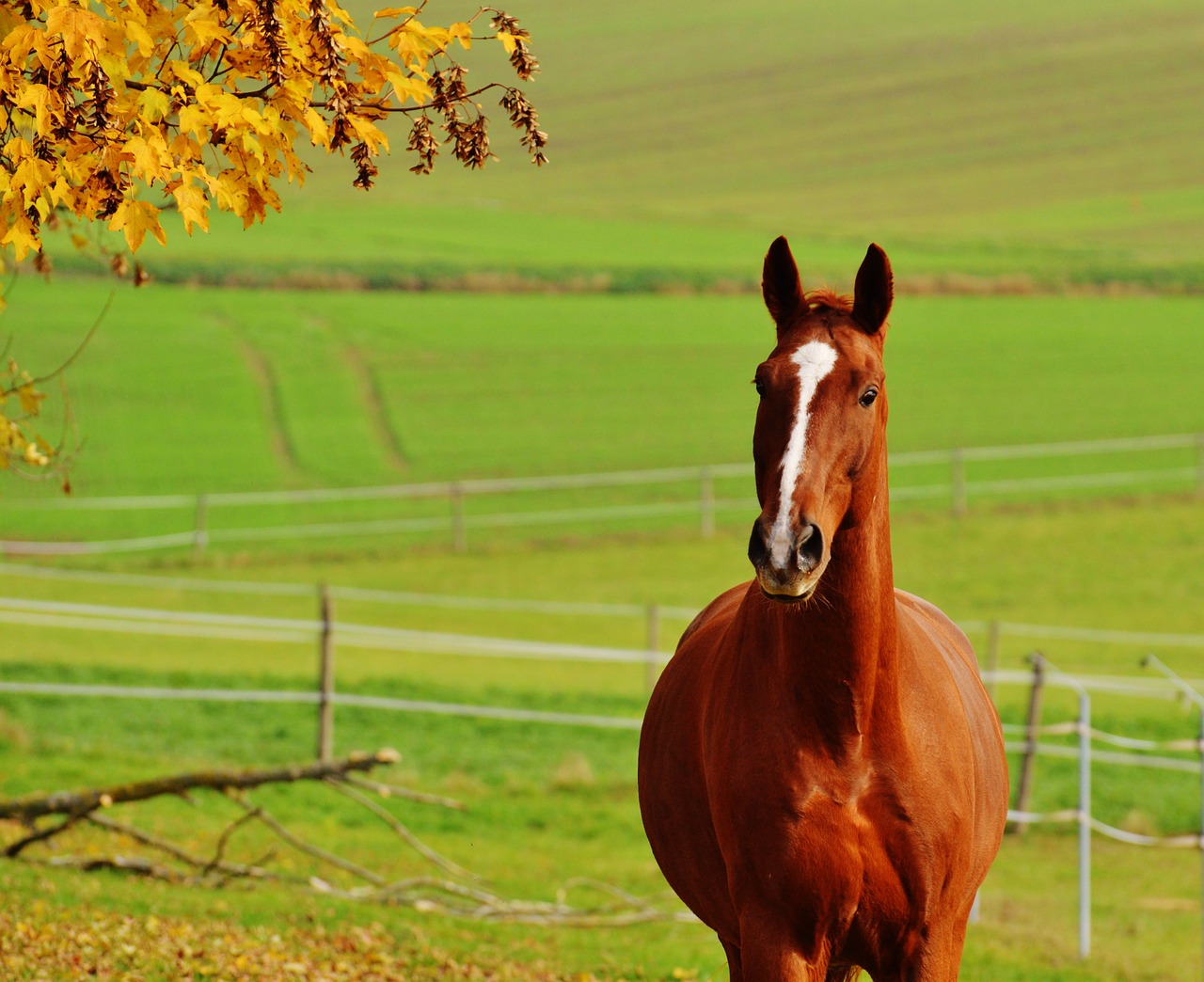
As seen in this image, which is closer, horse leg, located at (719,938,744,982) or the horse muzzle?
the horse muzzle

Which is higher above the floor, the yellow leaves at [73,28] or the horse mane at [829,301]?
the yellow leaves at [73,28]

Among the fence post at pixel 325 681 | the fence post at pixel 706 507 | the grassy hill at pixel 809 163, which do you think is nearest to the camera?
the fence post at pixel 325 681

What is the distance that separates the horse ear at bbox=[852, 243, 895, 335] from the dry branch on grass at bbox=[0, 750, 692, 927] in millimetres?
5115

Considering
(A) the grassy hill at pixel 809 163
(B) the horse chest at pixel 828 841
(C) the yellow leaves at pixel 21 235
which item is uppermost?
(A) the grassy hill at pixel 809 163

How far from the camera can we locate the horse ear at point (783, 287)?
3.81 meters

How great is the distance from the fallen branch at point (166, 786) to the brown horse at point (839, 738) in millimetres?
4560

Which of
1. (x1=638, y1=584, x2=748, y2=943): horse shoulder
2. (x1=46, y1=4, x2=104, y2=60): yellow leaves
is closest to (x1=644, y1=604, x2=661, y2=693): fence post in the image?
(x1=638, y1=584, x2=748, y2=943): horse shoulder

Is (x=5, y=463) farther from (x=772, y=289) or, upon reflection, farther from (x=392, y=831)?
(x=392, y=831)

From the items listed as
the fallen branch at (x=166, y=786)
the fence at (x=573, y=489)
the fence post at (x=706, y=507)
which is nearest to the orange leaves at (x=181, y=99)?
the fallen branch at (x=166, y=786)

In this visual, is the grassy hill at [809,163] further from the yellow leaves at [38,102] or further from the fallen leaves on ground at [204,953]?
the yellow leaves at [38,102]

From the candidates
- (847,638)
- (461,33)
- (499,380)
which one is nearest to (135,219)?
(461,33)

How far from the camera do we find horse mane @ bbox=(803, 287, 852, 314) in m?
3.75

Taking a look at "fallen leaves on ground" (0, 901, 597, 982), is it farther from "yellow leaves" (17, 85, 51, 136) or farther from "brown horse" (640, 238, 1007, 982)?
"yellow leaves" (17, 85, 51, 136)

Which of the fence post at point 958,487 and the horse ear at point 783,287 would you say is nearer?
the horse ear at point 783,287
